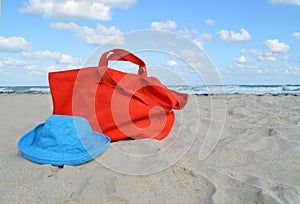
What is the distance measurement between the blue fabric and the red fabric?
0.25 m

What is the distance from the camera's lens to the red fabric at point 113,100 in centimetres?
199

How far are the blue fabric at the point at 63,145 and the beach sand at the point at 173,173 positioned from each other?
0.04 m

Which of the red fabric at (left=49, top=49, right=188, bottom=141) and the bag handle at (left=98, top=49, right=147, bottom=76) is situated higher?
the bag handle at (left=98, top=49, right=147, bottom=76)

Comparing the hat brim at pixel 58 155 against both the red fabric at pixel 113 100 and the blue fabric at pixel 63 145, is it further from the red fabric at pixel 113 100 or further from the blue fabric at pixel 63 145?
the red fabric at pixel 113 100

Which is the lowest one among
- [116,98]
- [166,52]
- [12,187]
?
[12,187]

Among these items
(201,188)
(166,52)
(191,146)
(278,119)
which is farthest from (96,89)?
(278,119)

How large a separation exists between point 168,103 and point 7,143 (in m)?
1.17

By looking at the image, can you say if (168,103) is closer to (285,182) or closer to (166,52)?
(166,52)

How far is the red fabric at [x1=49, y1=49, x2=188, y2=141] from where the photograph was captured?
1987mm

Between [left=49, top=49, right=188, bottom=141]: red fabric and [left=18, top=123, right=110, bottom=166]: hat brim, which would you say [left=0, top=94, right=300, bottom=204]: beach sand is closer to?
[left=18, top=123, right=110, bottom=166]: hat brim

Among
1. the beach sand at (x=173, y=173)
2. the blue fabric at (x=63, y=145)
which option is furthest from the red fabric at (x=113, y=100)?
the blue fabric at (x=63, y=145)

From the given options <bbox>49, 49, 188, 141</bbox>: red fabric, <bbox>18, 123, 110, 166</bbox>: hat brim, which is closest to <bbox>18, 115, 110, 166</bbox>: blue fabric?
<bbox>18, 123, 110, 166</bbox>: hat brim

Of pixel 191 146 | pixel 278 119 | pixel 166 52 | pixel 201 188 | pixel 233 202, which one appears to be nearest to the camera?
pixel 233 202

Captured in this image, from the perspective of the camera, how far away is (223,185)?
4.26 ft
